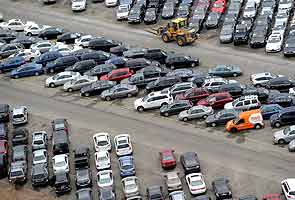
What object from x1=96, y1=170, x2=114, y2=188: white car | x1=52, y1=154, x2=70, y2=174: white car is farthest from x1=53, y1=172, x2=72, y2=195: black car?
x1=96, y1=170, x2=114, y2=188: white car

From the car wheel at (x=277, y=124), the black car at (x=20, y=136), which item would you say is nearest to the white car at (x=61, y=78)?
the black car at (x=20, y=136)

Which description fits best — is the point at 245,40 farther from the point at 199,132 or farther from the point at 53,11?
the point at 53,11

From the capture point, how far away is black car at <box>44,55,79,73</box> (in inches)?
2963

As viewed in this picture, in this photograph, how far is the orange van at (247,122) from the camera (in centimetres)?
6062

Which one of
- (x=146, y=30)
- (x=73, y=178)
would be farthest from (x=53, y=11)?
(x=73, y=178)

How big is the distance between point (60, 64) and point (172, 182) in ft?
85.1

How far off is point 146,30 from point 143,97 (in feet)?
62.2

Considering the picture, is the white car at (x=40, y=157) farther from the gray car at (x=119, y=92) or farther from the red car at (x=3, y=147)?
the gray car at (x=119, y=92)

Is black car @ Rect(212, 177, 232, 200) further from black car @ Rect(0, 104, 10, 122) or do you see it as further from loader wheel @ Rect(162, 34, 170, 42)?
loader wheel @ Rect(162, 34, 170, 42)

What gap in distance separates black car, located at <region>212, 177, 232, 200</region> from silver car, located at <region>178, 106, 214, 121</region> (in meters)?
10.8

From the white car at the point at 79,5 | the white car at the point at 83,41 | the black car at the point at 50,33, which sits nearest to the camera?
the white car at the point at 83,41

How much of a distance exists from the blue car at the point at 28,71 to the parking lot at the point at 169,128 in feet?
2.28

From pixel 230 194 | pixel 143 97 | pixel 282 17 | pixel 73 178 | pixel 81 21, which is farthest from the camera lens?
pixel 81 21

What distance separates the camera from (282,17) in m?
80.9
